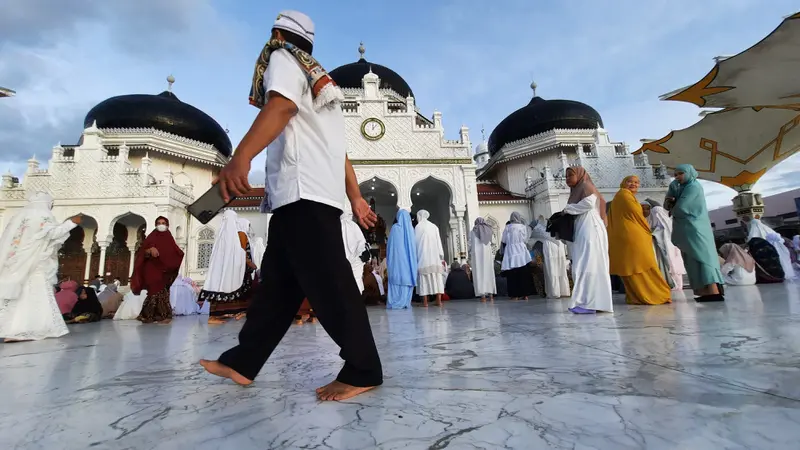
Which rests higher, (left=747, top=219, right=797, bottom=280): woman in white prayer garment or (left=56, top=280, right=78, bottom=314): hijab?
(left=747, top=219, right=797, bottom=280): woman in white prayer garment

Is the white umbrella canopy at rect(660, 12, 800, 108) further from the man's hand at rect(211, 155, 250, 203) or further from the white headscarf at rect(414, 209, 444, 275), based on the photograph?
the man's hand at rect(211, 155, 250, 203)

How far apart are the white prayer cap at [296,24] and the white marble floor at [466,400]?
1267mm

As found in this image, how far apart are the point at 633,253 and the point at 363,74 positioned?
1830 centimetres

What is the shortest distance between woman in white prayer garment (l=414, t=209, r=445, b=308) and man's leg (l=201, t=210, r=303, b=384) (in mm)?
5180

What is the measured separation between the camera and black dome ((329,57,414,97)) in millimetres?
19562

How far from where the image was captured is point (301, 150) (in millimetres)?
1337

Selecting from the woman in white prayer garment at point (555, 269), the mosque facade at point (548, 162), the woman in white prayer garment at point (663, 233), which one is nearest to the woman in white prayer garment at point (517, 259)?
the woman in white prayer garment at point (555, 269)

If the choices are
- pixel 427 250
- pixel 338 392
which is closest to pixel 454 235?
pixel 427 250

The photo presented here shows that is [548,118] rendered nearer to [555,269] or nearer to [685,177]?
[555,269]

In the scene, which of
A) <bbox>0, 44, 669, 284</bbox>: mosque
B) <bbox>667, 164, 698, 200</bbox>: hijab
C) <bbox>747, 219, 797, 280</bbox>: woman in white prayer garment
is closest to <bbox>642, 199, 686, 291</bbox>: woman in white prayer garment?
<bbox>667, 164, 698, 200</bbox>: hijab

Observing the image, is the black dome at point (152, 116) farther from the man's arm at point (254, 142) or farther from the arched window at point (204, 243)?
the man's arm at point (254, 142)

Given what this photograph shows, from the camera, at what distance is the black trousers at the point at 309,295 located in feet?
3.98

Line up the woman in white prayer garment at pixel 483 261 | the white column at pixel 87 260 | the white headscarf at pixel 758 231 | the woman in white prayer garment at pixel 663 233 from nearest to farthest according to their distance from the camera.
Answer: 1. the woman in white prayer garment at pixel 663 233
2. the woman in white prayer garment at pixel 483 261
3. the white headscarf at pixel 758 231
4. the white column at pixel 87 260

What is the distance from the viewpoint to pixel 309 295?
49.9 inches
